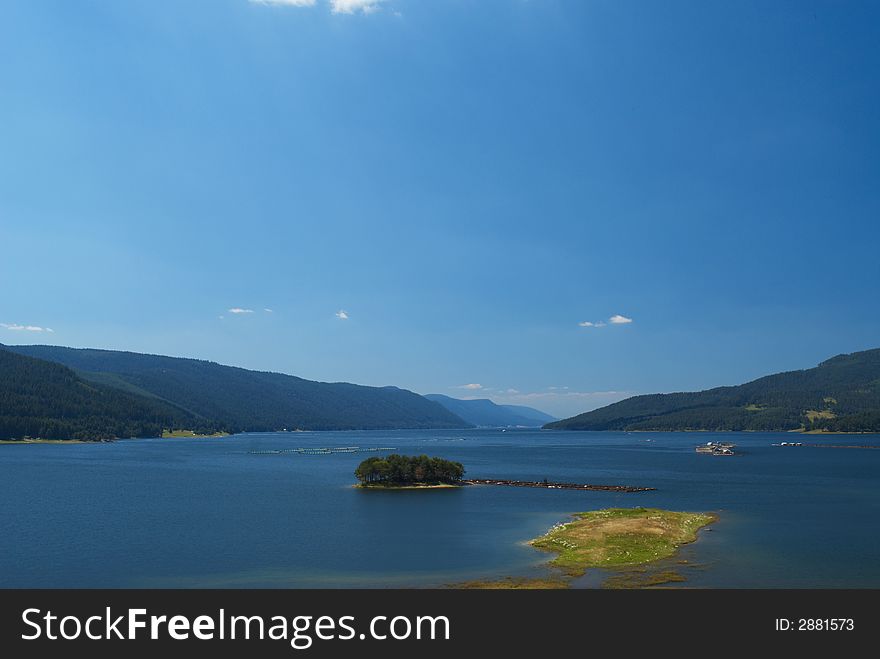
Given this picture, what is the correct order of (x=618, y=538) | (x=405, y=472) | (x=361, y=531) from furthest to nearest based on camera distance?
1. (x=405, y=472)
2. (x=361, y=531)
3. (x=618, y=538)

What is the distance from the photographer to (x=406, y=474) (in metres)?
140

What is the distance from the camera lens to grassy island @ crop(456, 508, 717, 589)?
54969 millimetres

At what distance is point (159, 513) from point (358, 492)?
39944mm

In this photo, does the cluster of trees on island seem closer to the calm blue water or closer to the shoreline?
the shoreline

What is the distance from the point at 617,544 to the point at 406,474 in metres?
74.8

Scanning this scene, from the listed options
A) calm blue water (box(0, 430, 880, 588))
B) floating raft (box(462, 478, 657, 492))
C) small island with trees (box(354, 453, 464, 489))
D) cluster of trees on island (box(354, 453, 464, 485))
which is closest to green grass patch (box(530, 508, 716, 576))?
calm blue water (box(0, 430, 880, 588))

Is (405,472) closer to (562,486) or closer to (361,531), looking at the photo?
(562,486)

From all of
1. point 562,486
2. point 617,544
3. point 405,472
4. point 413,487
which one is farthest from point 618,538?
point 405,472

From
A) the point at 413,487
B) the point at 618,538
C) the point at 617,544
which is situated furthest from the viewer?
the point at 413,487
